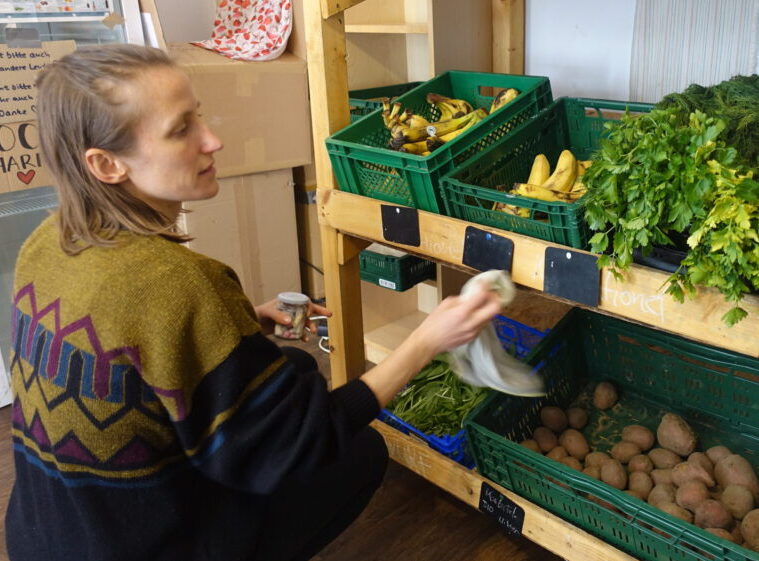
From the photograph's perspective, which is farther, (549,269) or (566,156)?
(566,156)

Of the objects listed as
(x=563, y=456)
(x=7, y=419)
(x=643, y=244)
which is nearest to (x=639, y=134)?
(x=643, y=244)

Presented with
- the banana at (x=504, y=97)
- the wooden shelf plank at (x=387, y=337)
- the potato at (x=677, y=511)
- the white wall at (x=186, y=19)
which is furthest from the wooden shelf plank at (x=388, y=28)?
the potato at (x=677, y=511)

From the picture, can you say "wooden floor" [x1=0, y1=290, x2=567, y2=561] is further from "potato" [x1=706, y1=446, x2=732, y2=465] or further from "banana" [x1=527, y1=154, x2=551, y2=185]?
"banana" [x1=527, y1=154, x2=551, y2=185]

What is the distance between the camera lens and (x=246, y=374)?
1.03 m

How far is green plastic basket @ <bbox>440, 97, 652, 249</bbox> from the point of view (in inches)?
52.4

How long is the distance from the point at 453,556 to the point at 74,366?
114 centimetres

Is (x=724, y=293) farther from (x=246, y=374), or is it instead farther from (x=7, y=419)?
(x=7, y=419)

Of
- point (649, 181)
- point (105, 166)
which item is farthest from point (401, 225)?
point (105, 166)

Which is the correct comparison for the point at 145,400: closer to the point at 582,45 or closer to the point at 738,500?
the point at 738,500

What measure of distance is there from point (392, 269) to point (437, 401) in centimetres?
53

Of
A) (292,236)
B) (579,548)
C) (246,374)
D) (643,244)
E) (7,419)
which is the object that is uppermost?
(643,244)

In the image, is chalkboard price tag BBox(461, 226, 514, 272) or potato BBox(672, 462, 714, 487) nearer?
chalkboard price tag BBox(461, 226, 514, 272)

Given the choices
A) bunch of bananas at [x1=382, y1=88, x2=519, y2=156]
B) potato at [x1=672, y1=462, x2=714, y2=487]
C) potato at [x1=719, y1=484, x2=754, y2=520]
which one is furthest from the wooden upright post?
potato at [x1=719, y1=484, x2=754, y2=520]

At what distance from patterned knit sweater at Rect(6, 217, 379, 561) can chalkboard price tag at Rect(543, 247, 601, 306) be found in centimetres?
49
